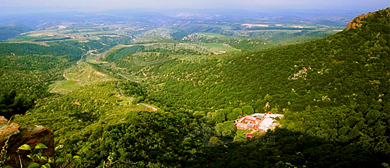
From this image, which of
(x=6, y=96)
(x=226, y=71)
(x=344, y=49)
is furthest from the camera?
(x=226, y=71)

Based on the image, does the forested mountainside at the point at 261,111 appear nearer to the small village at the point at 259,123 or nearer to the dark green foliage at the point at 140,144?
the dark green foliage at the point at 140,144

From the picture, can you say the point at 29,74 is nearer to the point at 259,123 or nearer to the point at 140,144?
the point at 140,144

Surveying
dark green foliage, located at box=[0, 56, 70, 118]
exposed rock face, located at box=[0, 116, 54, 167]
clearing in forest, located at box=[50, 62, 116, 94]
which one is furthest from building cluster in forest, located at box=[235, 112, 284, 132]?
clearing in forest, located at box=[50, 62, 116, 94]

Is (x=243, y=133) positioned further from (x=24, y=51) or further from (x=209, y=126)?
(x=24, y=51)

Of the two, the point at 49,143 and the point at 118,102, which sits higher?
the point at 49,143

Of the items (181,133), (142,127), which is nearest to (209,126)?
(181,133)

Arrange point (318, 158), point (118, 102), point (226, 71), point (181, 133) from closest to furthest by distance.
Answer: point (318, 158) < point (181, 133) < point (118, 102) < point (226, 71)

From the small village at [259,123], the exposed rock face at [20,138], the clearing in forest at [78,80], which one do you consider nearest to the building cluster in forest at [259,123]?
the small village at [259,123]
